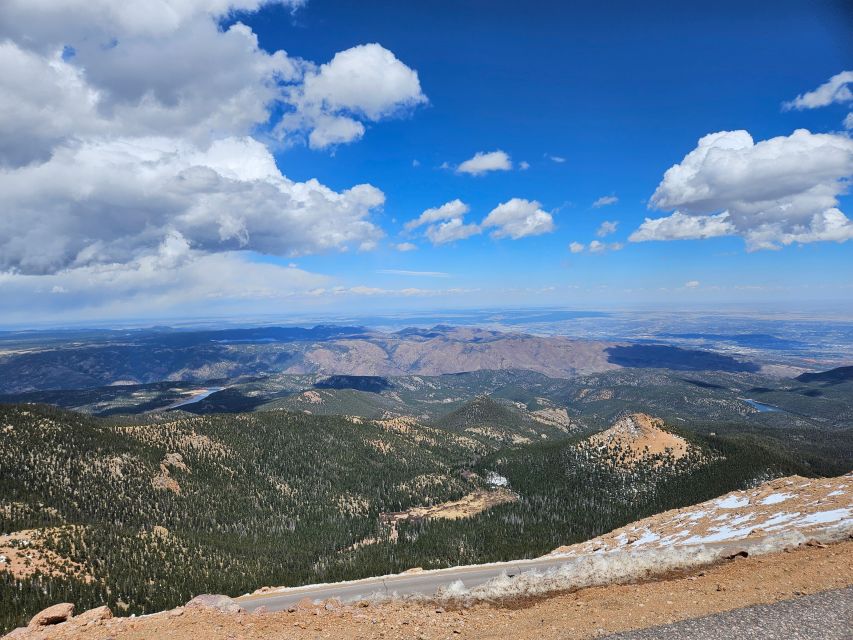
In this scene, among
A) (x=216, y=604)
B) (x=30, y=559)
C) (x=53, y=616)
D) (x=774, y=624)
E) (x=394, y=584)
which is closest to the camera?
(x=774, y=624)

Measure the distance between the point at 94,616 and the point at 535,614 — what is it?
26.7 m

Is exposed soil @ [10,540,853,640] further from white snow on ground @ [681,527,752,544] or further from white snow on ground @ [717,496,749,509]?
white snow on ground @ [717,496,749,509]

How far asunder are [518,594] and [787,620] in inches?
546

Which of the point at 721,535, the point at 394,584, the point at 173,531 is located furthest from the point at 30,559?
the point at 721,535

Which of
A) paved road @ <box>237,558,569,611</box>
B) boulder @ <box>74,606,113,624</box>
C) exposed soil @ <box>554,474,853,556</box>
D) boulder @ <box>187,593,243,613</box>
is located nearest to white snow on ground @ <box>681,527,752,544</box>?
exposed soil @ <box>554,474,853,556</box>

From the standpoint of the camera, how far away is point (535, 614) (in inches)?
929

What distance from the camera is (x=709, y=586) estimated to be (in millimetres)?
23625

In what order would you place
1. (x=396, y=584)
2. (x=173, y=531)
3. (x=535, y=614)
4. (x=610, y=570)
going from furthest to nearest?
(x=173, y=531)
(x=396, y=584)
(x=610, y=570)
(x=535, y=614)

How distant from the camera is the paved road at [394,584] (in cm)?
5822

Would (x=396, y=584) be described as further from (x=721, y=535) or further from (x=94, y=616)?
(x=94, y=616)

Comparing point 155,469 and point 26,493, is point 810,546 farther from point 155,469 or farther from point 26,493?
point 155,469

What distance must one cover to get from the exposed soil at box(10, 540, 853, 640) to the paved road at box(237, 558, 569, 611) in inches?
1346

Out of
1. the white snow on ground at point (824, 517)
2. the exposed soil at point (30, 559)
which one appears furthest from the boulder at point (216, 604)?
the exposed soil at point (30, 559)

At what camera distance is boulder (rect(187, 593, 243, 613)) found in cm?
2639
